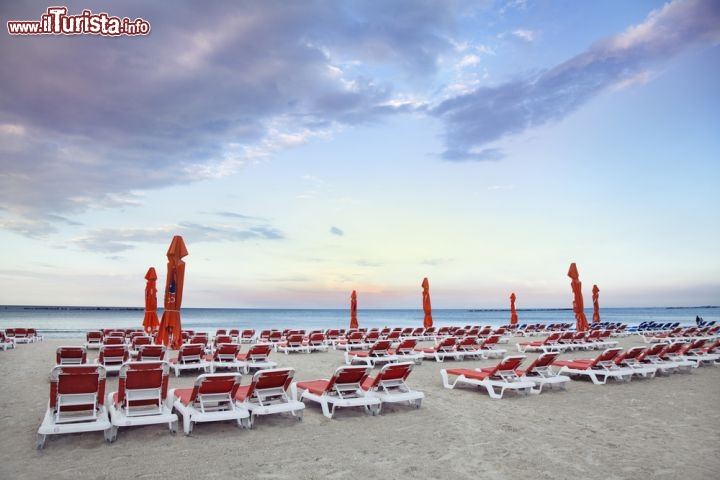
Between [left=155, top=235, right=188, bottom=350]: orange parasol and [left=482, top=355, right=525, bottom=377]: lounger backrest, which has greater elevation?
[left=155, top=235, right=188, bottom=350]: orange parasol

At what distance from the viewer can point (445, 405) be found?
267 inches

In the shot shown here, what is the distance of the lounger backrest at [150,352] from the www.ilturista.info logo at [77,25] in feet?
20.2

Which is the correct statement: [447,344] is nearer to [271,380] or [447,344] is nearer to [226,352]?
[226,352]

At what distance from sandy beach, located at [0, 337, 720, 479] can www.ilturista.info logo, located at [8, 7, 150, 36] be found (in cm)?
649

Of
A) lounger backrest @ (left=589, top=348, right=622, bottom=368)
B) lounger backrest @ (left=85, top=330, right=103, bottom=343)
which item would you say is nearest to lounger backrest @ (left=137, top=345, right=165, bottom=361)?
lounger backrest @ (left=85, top=330, right=103, bottom=343)

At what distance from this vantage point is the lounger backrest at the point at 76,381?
479 centimetres

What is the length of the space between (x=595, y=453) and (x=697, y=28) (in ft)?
29.8

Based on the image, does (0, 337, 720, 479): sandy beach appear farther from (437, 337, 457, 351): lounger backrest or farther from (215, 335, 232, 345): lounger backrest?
(215, 335, 232, 345): lounger backrest

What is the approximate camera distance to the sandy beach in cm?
401

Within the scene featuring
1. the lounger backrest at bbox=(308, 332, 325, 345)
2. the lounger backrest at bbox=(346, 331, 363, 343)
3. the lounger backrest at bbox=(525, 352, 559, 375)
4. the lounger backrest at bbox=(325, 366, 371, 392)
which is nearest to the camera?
the lounger backrest at bbox=(325, 366, 371, 392)

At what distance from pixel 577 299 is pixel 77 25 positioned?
57.4ft

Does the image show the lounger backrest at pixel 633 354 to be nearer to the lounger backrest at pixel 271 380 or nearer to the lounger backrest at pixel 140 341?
the lounger backrest at pixel 271 380

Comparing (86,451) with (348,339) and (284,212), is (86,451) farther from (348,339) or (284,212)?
(284,212)

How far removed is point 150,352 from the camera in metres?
8.59
